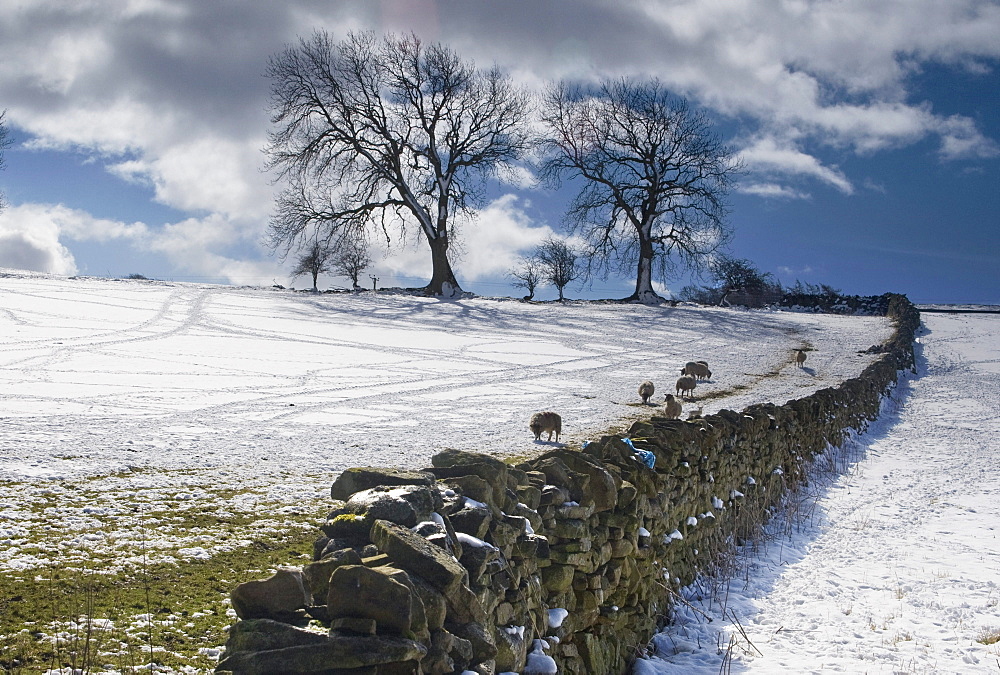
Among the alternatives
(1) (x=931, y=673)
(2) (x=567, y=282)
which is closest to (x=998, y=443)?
(1) (x=931, y=673)

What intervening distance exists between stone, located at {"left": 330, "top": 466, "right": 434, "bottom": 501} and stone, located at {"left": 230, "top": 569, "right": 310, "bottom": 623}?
969 millimetres

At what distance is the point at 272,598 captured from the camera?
265 cm

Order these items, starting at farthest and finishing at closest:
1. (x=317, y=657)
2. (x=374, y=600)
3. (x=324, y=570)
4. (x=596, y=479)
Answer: (x=596, y=479)
(x=324, y=570)
(x=374, y=600)
(x=317, y=657)

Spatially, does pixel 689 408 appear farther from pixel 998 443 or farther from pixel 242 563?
pixel 242 563

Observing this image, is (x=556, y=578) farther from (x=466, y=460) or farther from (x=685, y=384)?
(x=685, y=384)

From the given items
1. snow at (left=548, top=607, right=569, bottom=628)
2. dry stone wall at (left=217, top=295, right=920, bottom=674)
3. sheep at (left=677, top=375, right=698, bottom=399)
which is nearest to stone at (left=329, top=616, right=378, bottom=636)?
dry stone wall at (left=217, top=295, right=920, bottom=674)

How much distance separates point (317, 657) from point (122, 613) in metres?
1.63

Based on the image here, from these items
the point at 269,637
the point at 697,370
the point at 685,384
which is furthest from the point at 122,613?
the point at 697,370

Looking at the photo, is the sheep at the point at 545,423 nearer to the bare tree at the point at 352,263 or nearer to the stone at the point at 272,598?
the stone at the point at 272,598

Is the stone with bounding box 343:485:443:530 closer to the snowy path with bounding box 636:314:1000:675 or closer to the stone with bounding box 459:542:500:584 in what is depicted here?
the stone with bounding box 459:542:500:584

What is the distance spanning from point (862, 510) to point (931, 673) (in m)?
4.59

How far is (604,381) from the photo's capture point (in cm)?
1471

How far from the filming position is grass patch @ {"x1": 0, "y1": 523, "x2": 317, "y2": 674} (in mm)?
2957

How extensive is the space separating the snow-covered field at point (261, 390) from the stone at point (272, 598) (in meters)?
1.93
